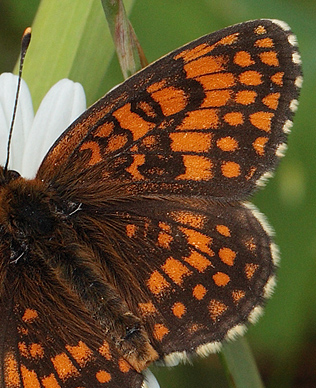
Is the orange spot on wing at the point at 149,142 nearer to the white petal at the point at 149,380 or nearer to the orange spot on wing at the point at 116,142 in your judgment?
the orange spot on wing at the point at 116,142

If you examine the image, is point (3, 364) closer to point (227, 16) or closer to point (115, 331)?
point (115, 331)

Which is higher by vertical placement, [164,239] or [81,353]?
[164,239]

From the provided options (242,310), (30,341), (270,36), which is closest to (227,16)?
(270,36)

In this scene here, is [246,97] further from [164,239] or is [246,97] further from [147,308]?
[147,308]

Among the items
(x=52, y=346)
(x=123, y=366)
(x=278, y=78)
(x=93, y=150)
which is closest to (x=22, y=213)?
(x=93, y=150)

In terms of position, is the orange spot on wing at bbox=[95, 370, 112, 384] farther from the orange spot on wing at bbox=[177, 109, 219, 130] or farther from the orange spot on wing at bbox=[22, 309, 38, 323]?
the orange spot on wing at bbox=[177, 109, 219, 130]

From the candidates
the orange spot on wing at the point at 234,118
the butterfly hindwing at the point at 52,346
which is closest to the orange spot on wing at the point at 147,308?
the butterfly hindwing at the point at 52,346
